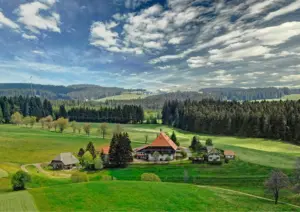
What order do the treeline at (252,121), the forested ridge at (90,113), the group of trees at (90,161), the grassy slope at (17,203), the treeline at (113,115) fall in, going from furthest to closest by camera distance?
the treeline at (113,115), the forested ridge at (90,113), the treeline at (252,121), the group of trees at (90,161), the grassy slope at (17,203)

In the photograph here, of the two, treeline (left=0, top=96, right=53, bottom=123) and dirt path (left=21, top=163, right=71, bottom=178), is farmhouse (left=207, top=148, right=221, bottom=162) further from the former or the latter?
treeline (left=0, top=96, right=53, bottom=123)

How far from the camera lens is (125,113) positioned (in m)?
186

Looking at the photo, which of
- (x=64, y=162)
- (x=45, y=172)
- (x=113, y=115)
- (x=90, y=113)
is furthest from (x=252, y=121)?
(x=90, y=113)

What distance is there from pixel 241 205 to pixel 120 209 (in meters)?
18.1

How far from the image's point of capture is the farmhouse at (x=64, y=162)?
7131 cm

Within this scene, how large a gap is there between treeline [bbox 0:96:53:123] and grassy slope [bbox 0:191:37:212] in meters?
140

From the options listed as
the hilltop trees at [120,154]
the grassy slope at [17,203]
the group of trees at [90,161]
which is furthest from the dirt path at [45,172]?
the grassy slope at [17,203]

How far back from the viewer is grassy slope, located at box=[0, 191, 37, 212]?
31953 millimetres

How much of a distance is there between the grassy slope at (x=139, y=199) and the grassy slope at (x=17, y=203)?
1.12 m

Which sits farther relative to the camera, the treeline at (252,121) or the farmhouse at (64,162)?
the treeline at (252,121)

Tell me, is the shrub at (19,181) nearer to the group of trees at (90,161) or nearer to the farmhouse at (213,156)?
the group of trees at (90,161)

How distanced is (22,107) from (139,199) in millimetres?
173733

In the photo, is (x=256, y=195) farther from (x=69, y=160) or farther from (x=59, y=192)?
(x=69, y=160)

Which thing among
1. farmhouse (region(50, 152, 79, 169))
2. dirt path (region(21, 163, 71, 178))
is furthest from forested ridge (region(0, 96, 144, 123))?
dirt path (region(21, 163, 71, 178))
